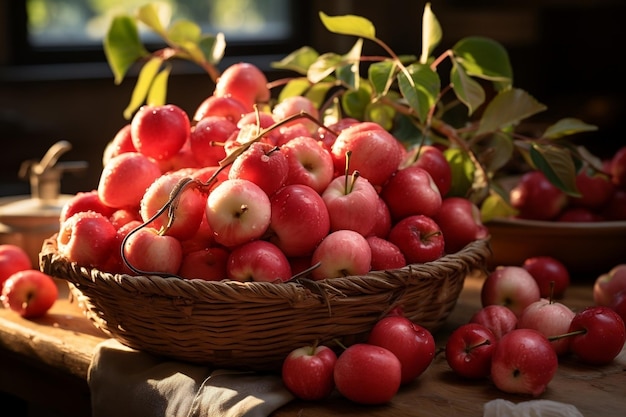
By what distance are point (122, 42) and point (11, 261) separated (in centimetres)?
40

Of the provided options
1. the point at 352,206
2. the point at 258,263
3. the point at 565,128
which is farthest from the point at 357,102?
the point at 258,263

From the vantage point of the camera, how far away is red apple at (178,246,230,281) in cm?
97

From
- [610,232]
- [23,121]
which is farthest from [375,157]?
[23,121]

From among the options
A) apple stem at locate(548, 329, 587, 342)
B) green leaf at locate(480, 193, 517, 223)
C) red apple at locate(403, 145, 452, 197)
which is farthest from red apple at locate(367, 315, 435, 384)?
green leaf at locate(480, 193, 517, 223)

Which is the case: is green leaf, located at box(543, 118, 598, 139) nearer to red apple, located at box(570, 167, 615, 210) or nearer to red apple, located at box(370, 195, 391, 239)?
red apple, located at box(570, 167, 615, 210)

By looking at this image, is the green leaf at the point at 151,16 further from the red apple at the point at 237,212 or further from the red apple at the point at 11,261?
the red apple at the point at 237,212

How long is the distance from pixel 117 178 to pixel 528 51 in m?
3.55

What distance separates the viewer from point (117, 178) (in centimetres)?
107

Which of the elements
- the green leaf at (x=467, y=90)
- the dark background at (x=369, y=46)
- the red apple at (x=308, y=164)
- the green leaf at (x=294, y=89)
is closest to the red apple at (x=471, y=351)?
the red apple at (x=308, y=164)

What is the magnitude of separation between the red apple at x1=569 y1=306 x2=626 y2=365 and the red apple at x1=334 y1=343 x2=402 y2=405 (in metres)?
0.24

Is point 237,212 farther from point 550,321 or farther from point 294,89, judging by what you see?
point 294,89

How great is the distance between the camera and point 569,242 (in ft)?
4.52

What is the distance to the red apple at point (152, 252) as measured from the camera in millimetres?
956

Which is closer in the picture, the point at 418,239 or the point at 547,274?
the point at 418,239
